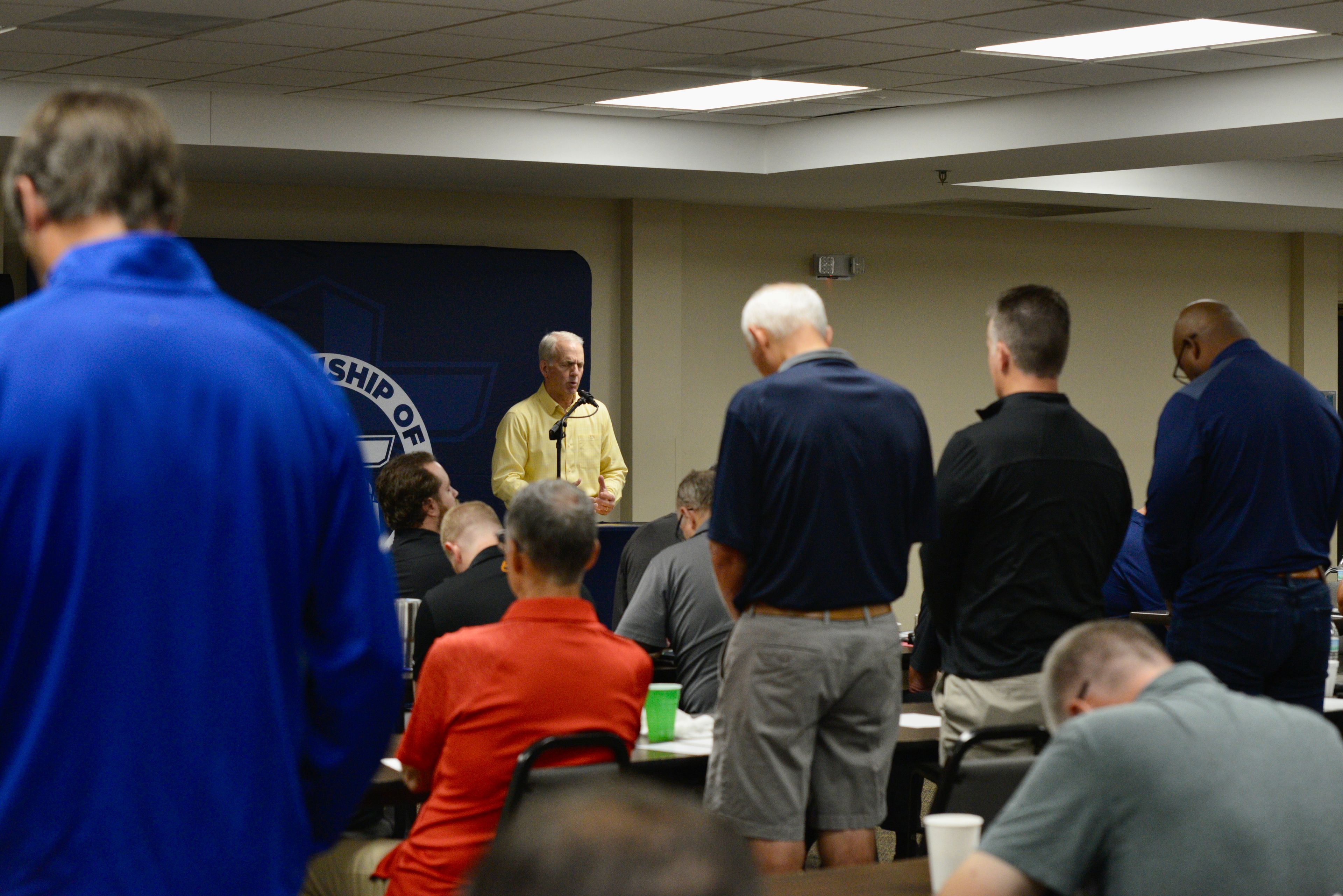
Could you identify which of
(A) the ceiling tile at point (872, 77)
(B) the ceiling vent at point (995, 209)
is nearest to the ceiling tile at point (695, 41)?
(A) the ceiling tile at point (872, 77)

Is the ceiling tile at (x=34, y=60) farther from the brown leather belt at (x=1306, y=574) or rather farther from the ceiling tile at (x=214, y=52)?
the brown leather belt at (x=1306, y=574)

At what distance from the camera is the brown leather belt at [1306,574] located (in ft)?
13.3

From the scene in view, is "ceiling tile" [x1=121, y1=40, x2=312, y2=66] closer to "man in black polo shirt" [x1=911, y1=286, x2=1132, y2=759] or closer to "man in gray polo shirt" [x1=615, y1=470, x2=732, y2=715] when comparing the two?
"man in gray polo shirt" [x1=615, y1=470, x2=732, y2=715]

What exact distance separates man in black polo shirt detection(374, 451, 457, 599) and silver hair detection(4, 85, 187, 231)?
3389 millimetres

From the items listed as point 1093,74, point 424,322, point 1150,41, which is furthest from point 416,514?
point 424,322

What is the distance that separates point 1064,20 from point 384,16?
2.38 metres

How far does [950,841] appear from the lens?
2.24 metres

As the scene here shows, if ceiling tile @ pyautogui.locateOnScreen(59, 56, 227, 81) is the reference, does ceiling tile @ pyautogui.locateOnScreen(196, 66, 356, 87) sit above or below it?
above

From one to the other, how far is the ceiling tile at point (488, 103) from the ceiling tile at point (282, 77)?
0.62 meters

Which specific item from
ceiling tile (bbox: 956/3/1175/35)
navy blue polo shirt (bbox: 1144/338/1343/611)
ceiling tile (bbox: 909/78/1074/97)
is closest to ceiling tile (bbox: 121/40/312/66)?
ceiling tile (bbox: 956/3/1175/35)

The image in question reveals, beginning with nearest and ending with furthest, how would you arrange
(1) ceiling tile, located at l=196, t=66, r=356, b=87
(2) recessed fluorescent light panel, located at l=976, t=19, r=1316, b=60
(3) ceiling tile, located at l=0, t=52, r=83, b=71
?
(2) recessed fluorescent light panel, located at l=976, t=19, r=1316, b=60, (3) ceiling tile, located at l=0, t=52, r=83, b=71, (1) ceiling tile, located at l=196, t=66, r=356, b=87

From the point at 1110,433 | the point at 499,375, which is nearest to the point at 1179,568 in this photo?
the point at 499,375

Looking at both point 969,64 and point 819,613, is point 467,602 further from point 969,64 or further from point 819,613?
point 969,64

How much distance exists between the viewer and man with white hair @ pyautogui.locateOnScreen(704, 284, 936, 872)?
336 centimetres
